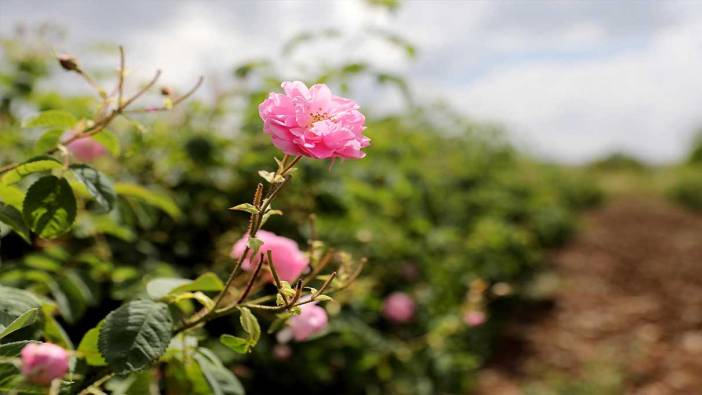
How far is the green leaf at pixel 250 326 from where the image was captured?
29.0 inches

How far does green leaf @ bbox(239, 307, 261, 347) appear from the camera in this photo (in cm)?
74

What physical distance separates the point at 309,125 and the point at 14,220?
1.44 feet

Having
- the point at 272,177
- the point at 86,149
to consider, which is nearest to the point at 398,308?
the point at 86,149

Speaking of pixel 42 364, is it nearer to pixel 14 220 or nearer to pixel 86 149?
pixel 14 220

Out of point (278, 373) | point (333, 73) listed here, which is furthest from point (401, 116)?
point (278, 373)

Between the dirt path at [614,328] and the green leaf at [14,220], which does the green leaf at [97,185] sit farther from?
the dirt path at [614,328]

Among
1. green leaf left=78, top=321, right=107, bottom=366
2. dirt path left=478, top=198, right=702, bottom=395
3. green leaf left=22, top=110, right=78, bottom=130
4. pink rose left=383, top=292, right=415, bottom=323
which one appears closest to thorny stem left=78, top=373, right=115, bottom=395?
green leaf left=78, top=321, right=107, bottom=366

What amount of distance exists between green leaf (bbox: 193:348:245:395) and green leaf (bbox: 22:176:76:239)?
9.3 inches

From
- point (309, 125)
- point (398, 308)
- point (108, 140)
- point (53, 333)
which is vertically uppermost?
point (398, 308)

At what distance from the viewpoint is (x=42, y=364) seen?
0.59 meters

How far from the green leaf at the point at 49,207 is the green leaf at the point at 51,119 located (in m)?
0.13

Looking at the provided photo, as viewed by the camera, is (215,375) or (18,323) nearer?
(18,323)

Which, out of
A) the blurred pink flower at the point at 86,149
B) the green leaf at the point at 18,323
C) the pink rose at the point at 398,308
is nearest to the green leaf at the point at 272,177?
the green leaf at the point at 18,323

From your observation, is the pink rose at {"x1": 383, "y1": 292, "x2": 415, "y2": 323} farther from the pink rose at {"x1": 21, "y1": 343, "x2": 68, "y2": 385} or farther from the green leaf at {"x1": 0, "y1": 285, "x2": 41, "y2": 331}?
the pink rose at {"x1": 21, "y1": 343, "x2": 68, "y2": 385}
